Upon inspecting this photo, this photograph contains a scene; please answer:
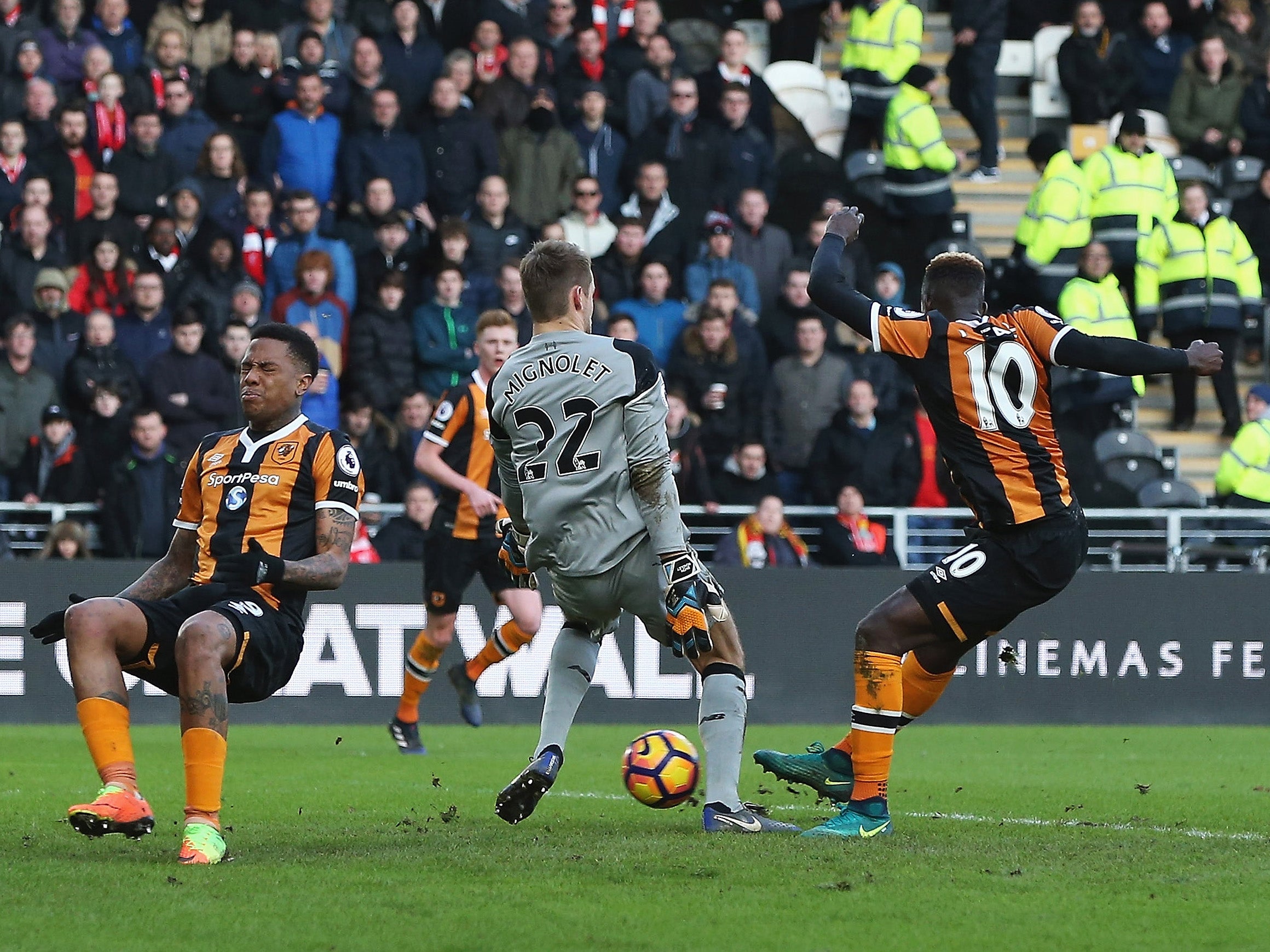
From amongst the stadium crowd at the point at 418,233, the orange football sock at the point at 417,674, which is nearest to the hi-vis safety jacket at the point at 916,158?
the stadium crowd at the point at 418,233

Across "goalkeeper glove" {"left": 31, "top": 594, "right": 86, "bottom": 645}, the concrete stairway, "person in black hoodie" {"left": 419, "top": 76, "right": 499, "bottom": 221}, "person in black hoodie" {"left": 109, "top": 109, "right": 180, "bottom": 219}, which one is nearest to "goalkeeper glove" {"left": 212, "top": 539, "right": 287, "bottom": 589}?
"goalkeeper glove" {"left": 31, "top": 594, "right": 86, "bottom": 645}

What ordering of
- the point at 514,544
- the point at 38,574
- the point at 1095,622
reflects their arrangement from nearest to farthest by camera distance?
the point at 514,544 < the point at 38,574 < the point at 1095,622

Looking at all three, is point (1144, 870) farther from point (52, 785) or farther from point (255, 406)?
point (52, 785)

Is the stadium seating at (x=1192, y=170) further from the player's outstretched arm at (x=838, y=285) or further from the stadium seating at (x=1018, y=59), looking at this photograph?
the player's outstretched arm at (x=838, y=285)

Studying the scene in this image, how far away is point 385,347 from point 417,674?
442 centimetres

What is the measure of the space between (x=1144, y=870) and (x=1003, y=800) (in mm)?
2545

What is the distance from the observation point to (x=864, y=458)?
591 inches

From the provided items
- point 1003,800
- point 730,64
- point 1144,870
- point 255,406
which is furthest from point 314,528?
point 730,64

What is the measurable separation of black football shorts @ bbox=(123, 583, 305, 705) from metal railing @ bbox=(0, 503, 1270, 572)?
7.59m

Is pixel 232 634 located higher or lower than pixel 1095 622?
higher

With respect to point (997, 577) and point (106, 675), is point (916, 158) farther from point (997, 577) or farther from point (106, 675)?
point (106, 675)

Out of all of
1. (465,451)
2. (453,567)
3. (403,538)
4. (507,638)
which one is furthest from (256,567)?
(403,538)

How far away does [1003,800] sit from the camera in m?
8.57

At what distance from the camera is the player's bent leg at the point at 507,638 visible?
35.6 feet
